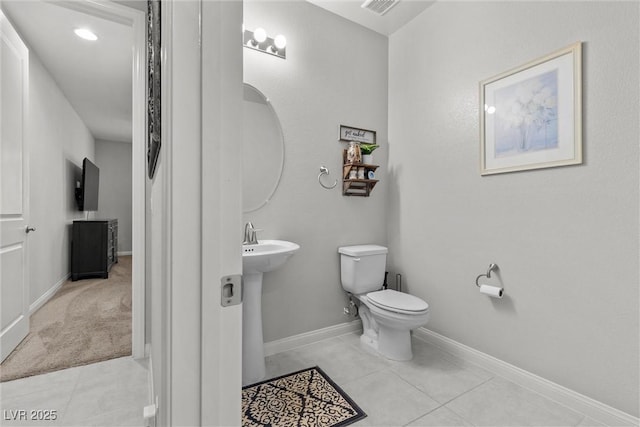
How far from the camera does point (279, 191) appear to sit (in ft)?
7.04

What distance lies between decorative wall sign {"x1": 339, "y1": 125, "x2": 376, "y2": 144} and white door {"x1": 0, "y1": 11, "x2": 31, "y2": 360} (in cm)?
230

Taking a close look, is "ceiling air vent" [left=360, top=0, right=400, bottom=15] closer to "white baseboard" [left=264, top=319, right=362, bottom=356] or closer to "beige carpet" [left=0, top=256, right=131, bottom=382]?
"white baseboard" [left=264, top=319, right=362, bottom=356]

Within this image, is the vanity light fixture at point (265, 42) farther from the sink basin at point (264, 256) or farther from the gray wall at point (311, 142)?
the sink basin at point (264, 256)

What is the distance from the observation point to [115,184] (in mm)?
6477

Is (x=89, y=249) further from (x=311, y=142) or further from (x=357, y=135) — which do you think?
(x=357, y=135)

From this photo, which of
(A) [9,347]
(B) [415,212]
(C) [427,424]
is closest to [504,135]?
Answer: (B) [415,212]

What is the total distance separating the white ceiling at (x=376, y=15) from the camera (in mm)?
2254

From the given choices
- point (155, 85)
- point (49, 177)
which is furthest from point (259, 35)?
point (49, 177)

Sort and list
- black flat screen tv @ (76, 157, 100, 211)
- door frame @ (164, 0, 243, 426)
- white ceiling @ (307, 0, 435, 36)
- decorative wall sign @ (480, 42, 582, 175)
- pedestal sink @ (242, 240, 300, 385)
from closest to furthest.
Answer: door frame @ (164, 0, 243, 426), decorative wall sign @ (480, 42, 582, 175), pedestal sink @ (242, 240, 300, 385), white ceiling @ (307, 0, 435, 36), black flat screen tv @ (76, 157, 100, 211)

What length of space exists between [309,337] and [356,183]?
1.24m

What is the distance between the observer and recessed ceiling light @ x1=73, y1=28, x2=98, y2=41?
2.65 metres

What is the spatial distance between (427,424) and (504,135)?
166 cm

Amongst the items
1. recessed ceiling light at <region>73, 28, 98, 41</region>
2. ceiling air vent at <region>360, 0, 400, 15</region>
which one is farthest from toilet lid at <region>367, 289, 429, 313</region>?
recessed ceiling light at <region>73, 28, 98, 41</region>

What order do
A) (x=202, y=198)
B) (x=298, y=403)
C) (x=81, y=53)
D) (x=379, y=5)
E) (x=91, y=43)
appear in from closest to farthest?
1. (x=202, y=198)
2. (x=298, y=403)
3. (x=379, y=5)
4. (x=91, y=43)
5. (x=81, y=53)
